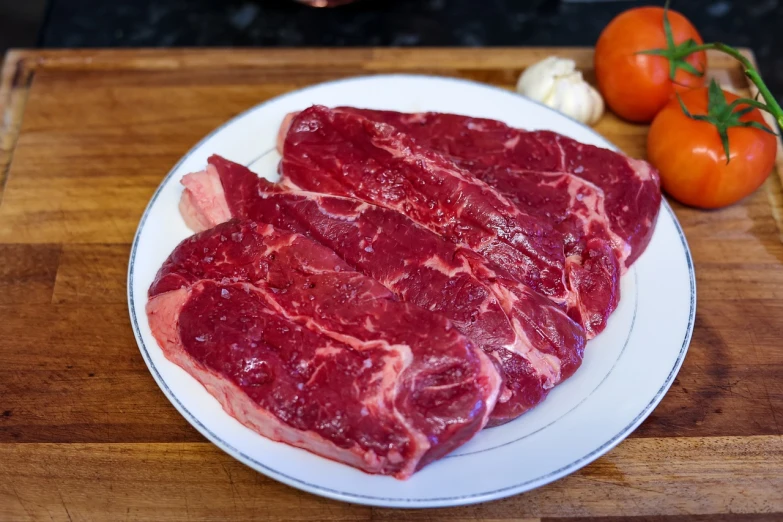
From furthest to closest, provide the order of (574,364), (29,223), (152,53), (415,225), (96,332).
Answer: (152,53), (29,223), (96,332), (415,225), (574,364)

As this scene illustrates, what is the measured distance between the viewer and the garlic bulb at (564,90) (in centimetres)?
342

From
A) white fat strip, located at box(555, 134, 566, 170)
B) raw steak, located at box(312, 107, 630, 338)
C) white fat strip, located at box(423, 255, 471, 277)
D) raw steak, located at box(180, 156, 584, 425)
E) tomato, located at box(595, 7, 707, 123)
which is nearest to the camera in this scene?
raw steak, located at box(180, 156, 584, 425)

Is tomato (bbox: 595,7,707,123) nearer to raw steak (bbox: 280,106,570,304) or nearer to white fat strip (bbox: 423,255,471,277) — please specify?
raw steak (bbox: 280,106,570,304)

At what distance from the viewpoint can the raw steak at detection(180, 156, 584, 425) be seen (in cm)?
236

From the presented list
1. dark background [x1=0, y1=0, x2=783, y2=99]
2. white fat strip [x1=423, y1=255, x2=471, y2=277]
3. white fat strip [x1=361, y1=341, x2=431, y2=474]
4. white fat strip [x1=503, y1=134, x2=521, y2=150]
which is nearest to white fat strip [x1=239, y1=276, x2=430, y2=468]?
white fat strip [x1=361, y1=341, x2=431, y2=474]

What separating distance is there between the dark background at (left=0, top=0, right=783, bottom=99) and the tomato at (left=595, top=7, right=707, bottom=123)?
845 millimetres

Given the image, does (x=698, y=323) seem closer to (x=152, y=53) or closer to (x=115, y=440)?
(x=115, y=440)

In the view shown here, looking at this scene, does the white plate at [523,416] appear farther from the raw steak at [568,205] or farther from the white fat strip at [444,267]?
the white fat strip at [444,267]

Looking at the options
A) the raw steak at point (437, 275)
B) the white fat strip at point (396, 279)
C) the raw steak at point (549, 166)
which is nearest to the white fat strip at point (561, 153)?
the raw steak at point (549, 166)

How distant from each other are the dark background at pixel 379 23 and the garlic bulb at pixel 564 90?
0.78 meters

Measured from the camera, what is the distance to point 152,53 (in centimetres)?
369

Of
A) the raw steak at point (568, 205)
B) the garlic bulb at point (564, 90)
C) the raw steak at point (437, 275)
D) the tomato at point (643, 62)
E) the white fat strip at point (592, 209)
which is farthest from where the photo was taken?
the garlic bulb at point (564, 90)

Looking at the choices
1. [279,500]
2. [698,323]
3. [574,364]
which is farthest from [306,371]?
[698,323]

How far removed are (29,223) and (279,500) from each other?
171 cm
